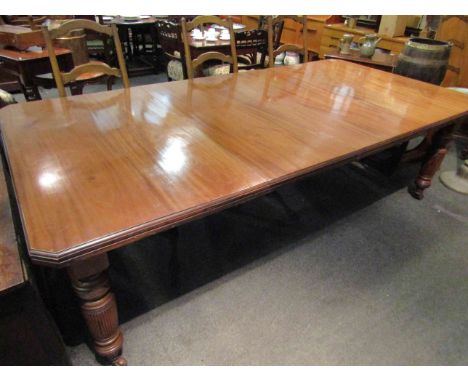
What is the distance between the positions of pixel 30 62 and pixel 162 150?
6.31 ft

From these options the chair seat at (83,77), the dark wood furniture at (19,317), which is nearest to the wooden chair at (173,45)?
the chair seat at (83,77)

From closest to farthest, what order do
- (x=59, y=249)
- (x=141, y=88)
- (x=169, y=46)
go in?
(x=59, y=249)
(x=141, y=88)
(x=169, y=46)

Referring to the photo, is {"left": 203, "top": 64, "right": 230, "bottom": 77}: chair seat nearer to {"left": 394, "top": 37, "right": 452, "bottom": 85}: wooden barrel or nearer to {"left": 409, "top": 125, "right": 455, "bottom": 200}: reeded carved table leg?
{"left": 394, "top": 37, "right": 452, "bottom": 85}: wooden barrel

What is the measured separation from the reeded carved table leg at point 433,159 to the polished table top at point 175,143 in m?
0.23

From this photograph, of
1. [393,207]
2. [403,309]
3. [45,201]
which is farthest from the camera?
[393,207]

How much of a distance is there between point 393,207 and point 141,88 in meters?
1.65

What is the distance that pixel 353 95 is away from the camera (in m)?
1.62

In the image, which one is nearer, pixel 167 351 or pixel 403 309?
pixel 167 351

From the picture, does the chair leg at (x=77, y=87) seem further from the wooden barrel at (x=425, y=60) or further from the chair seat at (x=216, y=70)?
the wooden barrel at (x=425, y=60)

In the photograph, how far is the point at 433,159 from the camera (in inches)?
76.4

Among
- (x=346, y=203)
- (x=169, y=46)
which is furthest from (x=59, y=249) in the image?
(x=169, y=46)

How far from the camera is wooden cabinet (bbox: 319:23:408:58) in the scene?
3423mm
